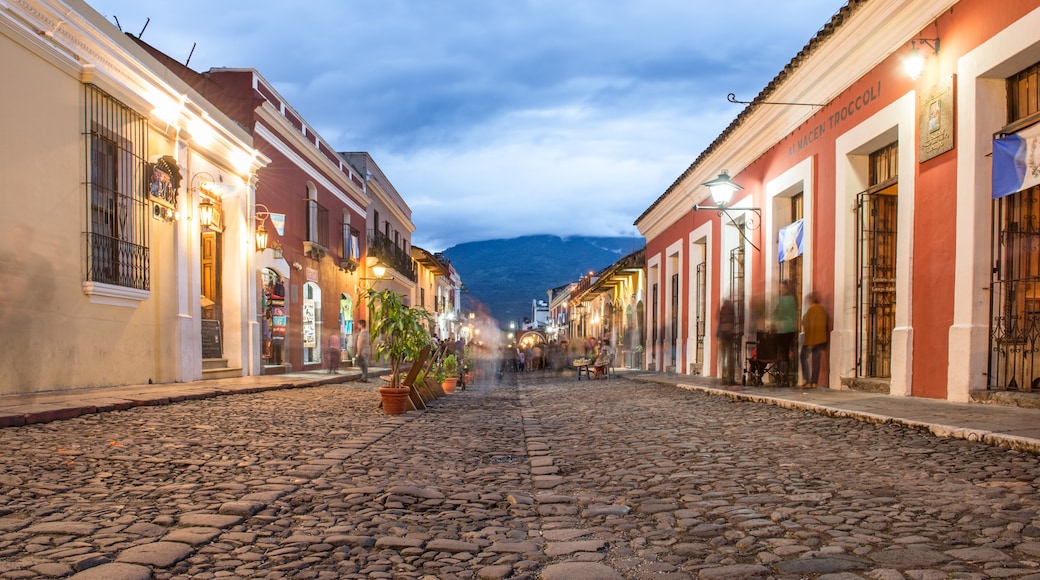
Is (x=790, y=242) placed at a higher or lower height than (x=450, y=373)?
higher

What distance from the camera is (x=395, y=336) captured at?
8.81 metres

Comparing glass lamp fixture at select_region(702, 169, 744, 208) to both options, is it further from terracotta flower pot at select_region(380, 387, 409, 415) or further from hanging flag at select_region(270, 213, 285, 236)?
hanging flag at select_region(270, 213, 285, 236)

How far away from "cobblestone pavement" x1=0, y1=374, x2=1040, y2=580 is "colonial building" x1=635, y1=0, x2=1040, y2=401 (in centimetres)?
209

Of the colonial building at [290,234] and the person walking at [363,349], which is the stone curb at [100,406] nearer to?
the colonial building at [290,234]

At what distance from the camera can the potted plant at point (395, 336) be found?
27.7 feet

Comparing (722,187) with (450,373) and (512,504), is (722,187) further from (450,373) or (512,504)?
(512,504)

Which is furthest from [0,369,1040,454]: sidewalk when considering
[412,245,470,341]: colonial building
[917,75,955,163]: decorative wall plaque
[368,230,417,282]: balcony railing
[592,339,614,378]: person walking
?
[412,245,470,341]: colonial building

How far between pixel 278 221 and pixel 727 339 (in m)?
10.8

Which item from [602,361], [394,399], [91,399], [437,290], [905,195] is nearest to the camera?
[91,399]

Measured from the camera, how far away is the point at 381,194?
100.0ft

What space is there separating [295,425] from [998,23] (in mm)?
7629

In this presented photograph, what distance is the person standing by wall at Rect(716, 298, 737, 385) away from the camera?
11.7 m

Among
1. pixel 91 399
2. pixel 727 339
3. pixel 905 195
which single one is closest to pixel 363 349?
pixel 727 339

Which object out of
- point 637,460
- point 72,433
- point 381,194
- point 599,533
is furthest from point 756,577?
point 381,194
